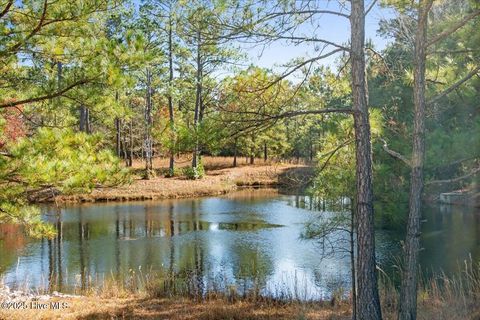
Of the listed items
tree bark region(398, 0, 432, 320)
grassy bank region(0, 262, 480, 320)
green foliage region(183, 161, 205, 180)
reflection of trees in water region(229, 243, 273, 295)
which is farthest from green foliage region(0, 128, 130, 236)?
green foliage region(183, 161, 205, 180)

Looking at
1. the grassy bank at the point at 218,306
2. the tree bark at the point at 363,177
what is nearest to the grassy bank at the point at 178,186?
the grassy bank at the point at 218,306

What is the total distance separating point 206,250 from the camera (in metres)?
14.1

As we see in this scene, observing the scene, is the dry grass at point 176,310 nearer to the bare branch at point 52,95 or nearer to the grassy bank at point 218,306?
the grassy bank at point 218,306

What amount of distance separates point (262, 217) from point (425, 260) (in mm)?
8303

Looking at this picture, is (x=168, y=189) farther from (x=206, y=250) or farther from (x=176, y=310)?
(x=176, y=310)

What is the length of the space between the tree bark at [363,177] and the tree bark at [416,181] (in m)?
0.34

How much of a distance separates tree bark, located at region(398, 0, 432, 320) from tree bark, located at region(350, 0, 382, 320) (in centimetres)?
34

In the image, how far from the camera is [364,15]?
16.9ft

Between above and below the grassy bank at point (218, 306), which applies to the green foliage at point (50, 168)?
above

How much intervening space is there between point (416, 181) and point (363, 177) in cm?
55

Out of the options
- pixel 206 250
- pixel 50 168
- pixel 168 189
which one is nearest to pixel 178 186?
pixel 168 189

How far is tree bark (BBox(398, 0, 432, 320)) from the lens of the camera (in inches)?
197

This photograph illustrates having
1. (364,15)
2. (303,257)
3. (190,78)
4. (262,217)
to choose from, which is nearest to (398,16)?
(364,15)

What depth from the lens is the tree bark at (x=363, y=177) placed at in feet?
16.8
